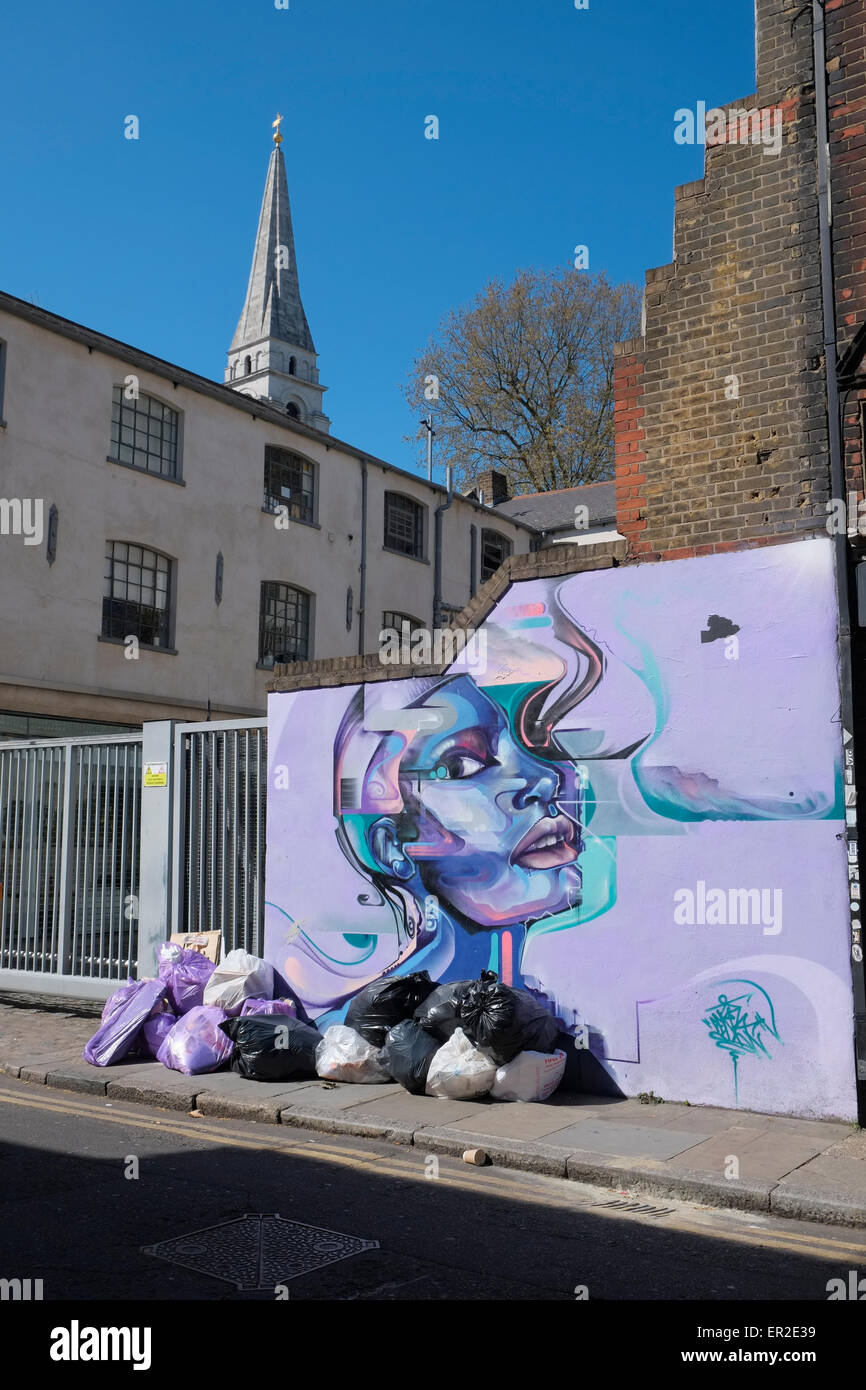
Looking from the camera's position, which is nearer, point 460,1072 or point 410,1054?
point 460,1072

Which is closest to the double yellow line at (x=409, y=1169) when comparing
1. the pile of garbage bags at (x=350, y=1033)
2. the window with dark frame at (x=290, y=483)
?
the pile of garbage bags at (x=350, y=1033)

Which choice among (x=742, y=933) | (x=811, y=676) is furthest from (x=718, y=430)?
(x=742, y=933)

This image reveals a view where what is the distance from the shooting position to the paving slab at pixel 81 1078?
331 inches

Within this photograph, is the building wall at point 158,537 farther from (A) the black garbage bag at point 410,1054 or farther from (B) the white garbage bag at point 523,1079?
(B) the white garbage bag at point 523,1079

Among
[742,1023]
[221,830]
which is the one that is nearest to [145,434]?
[221,830]

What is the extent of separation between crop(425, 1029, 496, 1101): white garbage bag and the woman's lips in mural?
1.38 m

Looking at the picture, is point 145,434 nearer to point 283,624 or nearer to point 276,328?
point 283,624

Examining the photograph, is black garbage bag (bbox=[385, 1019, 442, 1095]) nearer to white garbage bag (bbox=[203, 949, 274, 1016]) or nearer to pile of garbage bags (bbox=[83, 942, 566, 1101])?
pile of garbage bags (bbox=[83, 942, 566, 1101])

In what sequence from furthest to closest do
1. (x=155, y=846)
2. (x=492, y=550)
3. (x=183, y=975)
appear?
(x=492, y=550) → (x=155, y=846) → (x=183, y=975)

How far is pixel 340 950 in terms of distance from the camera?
9.40 m

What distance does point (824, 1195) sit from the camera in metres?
5.57

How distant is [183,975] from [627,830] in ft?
13.3

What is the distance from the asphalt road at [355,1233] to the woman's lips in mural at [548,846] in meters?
2.39

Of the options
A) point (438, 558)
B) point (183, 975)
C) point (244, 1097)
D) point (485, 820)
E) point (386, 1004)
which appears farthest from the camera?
point (438, 558)
